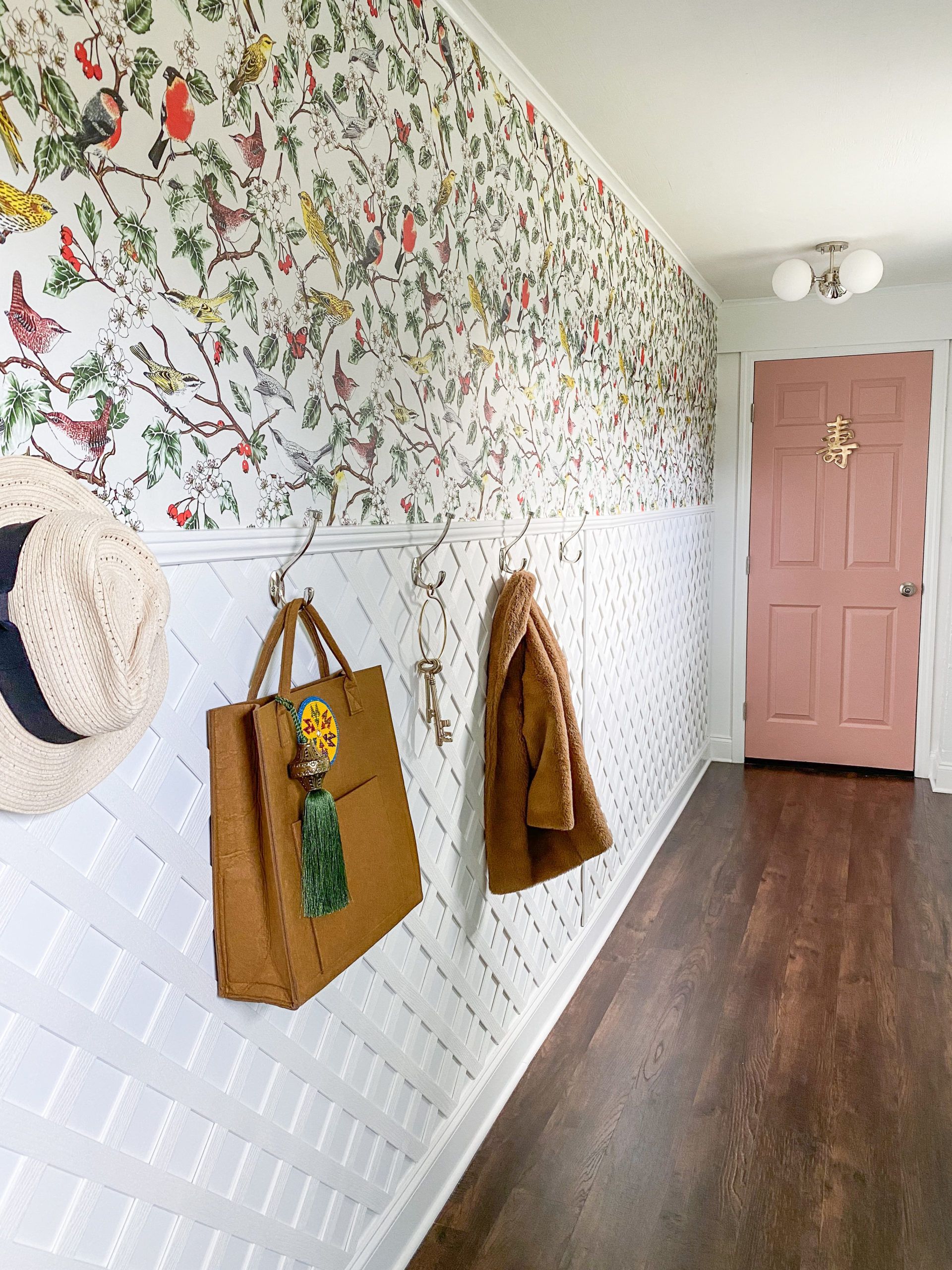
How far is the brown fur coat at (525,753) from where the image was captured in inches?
78.0

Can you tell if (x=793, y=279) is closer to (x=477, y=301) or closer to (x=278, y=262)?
(x=477, y=301)

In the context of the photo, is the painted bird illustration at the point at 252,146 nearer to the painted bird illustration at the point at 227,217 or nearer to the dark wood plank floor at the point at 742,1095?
the painted bird illustration at the point at 227,217

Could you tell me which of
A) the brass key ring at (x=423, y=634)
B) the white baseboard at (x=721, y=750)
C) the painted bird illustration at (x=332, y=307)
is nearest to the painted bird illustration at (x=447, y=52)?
the painted bird illustration at (x=332, y=307)

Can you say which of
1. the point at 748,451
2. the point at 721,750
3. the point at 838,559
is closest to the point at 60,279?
the point at 748,451

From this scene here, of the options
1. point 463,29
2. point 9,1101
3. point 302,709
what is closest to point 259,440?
point 302,709

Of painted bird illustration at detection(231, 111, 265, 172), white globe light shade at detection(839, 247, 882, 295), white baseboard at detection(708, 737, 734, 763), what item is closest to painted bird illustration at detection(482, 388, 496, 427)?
painted bird illustration at detection(231, 111, 265, 172)

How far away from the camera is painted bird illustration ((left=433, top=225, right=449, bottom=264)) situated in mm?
1758

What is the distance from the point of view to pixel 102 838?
102cm

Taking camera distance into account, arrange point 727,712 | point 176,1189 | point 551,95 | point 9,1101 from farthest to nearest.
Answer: point 727,712, point 551,95, point 176,1189, point 9,1101

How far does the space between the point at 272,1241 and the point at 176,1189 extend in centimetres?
28

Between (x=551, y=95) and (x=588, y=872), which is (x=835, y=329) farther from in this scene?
(x=588, y=872)

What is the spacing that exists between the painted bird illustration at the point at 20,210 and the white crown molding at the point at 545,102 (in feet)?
3.76

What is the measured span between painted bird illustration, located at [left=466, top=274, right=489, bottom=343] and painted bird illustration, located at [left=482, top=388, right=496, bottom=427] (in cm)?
11

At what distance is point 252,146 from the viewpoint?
1.24 metres
